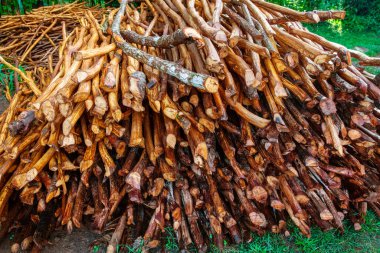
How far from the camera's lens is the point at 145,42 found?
8.89ft

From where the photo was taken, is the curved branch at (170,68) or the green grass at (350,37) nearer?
the curved branch at (170,68)

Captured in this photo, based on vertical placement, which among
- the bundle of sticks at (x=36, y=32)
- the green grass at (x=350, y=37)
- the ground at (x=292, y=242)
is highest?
the bundle of sticks at (x=36, y=32)

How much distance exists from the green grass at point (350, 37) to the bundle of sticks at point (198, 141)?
554 cm

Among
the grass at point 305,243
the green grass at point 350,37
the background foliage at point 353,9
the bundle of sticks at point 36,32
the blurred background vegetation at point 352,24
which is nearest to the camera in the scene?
the grass at point 305,243

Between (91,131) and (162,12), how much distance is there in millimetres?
1417

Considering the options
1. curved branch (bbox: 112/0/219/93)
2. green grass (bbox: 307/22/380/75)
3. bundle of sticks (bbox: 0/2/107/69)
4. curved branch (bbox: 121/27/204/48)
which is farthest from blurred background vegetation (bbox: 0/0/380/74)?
curved branch (bbox: 112/0/219/93)

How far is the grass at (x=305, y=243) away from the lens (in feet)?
9.20

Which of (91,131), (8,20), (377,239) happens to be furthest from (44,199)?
(8,20)

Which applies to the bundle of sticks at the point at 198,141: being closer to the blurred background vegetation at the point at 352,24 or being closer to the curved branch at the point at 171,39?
the curved branch at the point at 171,39

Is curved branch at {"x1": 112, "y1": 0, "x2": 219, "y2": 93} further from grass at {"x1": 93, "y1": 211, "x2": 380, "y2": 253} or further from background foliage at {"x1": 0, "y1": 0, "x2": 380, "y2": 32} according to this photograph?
background foliage at {"x1": 0, "y1": 0, "x2": 380, "y2": 32}

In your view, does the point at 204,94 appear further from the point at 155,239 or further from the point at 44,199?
the point at 44,199

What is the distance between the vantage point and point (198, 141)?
2479 mm

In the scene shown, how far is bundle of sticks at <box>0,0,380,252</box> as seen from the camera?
2504 millimetres

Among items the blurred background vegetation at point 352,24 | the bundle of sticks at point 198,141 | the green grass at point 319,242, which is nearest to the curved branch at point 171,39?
the bundle of sticks at point 198,141
